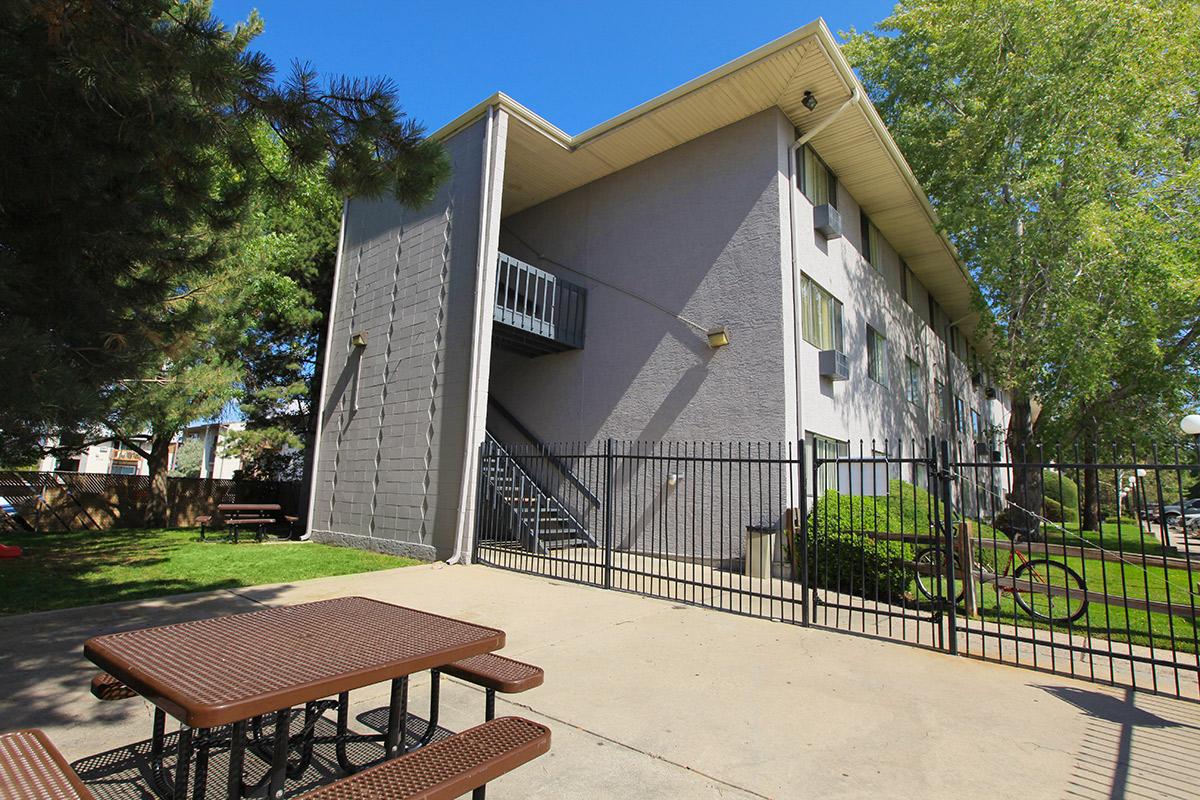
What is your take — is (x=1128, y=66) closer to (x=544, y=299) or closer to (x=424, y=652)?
(x=544, y=299)

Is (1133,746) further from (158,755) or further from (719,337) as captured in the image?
(719,337)

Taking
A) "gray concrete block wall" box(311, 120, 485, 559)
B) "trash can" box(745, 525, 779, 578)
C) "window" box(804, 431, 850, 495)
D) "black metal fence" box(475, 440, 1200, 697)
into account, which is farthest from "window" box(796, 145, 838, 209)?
"trash can" box(745, 525, 779, 578)

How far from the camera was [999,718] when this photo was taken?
3902mm

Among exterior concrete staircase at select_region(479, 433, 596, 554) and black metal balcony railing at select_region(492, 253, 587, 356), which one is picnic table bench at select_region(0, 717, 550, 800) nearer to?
exterior concrete staircase at select_region(479, 433, 596, 554)

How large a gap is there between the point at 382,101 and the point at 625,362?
8.24m

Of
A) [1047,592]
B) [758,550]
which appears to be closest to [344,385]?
[758,550]

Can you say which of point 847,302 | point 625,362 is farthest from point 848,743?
point 847,302

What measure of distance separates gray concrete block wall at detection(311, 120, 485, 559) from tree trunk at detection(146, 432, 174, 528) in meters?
6.24

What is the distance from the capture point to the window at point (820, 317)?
11.2m

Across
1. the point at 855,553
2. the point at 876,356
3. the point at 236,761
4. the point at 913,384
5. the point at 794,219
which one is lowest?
the point at 236,761

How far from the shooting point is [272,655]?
94.0 inches

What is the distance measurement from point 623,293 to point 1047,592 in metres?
8.96

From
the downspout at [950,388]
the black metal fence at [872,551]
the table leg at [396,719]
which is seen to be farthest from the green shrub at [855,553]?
the downspout at [950,388]

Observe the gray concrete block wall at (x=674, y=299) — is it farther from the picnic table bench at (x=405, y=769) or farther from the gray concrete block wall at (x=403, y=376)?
the picnic table bench at (x=405, y=769)
